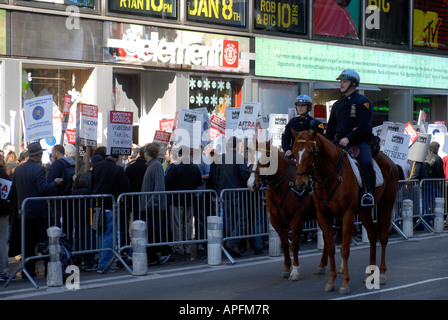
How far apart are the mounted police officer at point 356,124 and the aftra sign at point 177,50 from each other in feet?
41.0

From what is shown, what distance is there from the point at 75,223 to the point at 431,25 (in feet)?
82.1

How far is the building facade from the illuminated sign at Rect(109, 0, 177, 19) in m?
0.03

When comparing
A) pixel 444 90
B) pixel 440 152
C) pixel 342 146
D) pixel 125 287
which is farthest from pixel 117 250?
pixel 444 90

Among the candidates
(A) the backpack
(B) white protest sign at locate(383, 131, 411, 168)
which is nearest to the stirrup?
(A) the backpack

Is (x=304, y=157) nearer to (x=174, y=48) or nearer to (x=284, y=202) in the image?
(x=284, y=202)

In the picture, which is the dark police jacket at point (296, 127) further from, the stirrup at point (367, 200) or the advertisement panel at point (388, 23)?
the advertisement panel at point (388, 23)

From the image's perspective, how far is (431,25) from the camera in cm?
3325

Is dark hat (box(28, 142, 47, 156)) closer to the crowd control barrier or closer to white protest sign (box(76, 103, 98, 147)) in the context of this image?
the crowd control barrier

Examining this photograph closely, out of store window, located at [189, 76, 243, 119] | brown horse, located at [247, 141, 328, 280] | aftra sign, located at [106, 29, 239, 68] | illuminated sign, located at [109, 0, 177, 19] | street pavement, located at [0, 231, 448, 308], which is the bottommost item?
street pavement, located at [0, 231, 448, 308]

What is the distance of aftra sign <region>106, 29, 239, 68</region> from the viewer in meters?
22.6

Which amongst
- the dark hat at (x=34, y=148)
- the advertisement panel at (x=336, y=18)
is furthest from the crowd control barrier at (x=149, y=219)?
the advertisement panel at (x=336, y=18)

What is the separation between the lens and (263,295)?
32.6 feet

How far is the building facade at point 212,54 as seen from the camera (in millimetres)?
20922
